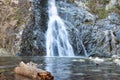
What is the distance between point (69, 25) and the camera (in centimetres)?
4669

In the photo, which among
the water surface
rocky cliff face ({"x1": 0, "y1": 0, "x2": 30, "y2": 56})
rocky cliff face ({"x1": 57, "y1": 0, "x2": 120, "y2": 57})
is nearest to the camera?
the water surface

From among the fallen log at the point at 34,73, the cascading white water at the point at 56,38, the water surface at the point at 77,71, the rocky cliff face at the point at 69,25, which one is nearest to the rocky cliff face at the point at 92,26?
the rocky cliff face at the point at 69,25

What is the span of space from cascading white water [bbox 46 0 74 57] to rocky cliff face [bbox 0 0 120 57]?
28.7 inches

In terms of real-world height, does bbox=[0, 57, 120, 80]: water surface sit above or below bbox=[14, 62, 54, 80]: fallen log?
below

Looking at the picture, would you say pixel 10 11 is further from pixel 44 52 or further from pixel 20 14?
pixel 44 52

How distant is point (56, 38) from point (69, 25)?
3223 millimetres

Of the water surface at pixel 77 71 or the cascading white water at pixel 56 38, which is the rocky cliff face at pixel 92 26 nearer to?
the cascading white water at pixel 56 38

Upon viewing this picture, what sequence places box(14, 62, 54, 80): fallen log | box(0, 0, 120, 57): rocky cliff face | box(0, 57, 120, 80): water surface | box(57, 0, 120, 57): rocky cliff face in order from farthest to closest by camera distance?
box(0, 0, 120, 57): rocky cliff face → box(57, 0, 120, 57): rocky cliff face → box(0, 57, 120, 80): water surface → box(14, 62, 54, 80): fallen log

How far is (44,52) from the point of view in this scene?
4444 cm

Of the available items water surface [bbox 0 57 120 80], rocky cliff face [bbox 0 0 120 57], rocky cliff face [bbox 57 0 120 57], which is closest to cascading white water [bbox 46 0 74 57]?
rocky cliff face [bbox 0 0 120 57]

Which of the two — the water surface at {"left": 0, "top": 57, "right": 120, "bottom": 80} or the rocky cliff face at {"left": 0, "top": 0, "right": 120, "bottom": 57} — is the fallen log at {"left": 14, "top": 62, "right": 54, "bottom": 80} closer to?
the water surface at {"left": 0, "top": 57, "right": 120, "bottom": 80}

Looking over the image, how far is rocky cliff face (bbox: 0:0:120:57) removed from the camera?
43438mm

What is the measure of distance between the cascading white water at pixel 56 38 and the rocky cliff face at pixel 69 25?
2.39 feet

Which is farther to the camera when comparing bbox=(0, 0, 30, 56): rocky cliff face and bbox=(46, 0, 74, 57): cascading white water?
bbox=(0, 0, 30, 56): rocky cliff face
